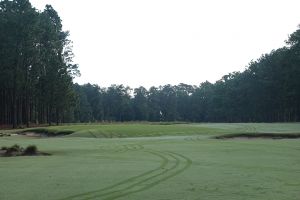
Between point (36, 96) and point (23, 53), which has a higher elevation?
point (23, 53)

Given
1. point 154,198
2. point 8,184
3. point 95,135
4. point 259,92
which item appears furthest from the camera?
point 259,92

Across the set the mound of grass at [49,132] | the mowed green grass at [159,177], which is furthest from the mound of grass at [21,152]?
the mound of grass at [49,132]

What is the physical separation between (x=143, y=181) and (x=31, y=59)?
68354 millimetres

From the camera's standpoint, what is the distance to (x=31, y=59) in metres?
80.1

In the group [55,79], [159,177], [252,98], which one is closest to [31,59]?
[55,79]

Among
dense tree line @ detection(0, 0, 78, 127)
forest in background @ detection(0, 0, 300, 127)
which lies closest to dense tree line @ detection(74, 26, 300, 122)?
forest in background @ detection(0, 0, 300, 127)

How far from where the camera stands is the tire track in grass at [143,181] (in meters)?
12.8

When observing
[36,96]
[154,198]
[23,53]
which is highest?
[23,53]

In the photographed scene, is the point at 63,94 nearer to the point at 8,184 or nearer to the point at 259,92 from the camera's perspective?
the point at 259,92

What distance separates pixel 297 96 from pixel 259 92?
3033 cm

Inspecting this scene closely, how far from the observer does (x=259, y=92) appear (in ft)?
458

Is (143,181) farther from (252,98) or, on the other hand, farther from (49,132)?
(252,98)

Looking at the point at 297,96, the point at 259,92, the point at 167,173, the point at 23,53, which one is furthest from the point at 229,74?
the point at 167,173

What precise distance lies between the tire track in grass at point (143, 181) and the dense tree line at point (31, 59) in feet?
189
